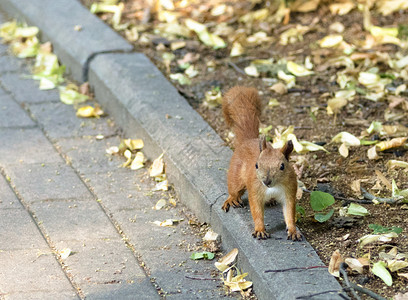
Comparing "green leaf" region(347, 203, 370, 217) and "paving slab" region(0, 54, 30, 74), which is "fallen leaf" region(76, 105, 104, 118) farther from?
"green leaf" region(347, 203, 370, 217)

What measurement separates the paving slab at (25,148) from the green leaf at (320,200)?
1.87 metres

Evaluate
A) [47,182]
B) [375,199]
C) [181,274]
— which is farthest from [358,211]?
[47,182]

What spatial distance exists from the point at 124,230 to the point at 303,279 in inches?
49.0

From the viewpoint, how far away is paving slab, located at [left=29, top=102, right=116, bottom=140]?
5.13 m

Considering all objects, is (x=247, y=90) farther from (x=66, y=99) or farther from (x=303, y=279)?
(x=66, y=99)

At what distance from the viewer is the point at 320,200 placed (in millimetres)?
3682

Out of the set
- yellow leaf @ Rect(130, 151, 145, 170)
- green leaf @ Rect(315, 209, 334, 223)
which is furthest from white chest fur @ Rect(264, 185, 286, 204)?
yellow leaf @ Rect(130, 151, 145, 170)

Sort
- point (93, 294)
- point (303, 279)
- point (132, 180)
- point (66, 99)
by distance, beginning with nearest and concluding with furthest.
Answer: point (303, 279)
point (93, 294)
point (132, 180)
point (66, 99)

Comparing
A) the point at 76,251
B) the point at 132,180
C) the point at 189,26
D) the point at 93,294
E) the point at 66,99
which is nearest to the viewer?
the point at 93,294

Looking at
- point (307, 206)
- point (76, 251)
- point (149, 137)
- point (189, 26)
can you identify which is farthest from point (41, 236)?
point (189, 26)

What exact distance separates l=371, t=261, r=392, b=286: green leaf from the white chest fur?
0.56 metres

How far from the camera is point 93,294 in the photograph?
10.9ft

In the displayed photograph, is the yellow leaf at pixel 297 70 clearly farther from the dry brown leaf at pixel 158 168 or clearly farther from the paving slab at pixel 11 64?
the paving slab at pixel 11 64

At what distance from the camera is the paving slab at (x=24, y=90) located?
5615 mm
